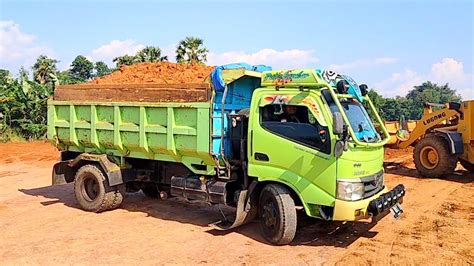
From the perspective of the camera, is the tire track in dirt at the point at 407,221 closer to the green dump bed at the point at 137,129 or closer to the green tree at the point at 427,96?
the green dump bed at the point at 137,129

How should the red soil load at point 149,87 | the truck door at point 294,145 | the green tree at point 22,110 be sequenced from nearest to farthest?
the truck door at point 294,145
the red soil load at point 149,87
the green tree at point 22,110

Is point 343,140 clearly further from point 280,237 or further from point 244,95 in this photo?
point 244,95

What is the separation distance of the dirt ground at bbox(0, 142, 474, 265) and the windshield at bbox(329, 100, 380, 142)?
5.13ft

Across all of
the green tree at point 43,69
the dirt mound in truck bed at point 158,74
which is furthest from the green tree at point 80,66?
the dirt mound in truck bed at point 158,74

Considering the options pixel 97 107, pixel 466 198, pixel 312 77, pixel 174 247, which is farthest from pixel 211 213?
pixel 466 198

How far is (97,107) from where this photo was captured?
9.08 m

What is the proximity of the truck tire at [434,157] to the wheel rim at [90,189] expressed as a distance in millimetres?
8762

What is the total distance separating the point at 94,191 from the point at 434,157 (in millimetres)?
8999

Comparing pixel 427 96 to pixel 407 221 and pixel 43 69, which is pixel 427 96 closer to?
pixel 43 69

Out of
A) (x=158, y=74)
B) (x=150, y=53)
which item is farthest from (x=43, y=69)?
(x=158, y=74)

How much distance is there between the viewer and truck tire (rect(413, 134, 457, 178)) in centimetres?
1272

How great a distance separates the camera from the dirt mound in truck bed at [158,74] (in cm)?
999

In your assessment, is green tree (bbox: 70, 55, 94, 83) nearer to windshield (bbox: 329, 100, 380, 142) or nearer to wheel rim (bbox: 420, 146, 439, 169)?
wheel rim (bbox: 420, 146, 439, 169)

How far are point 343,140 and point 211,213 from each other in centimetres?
356
